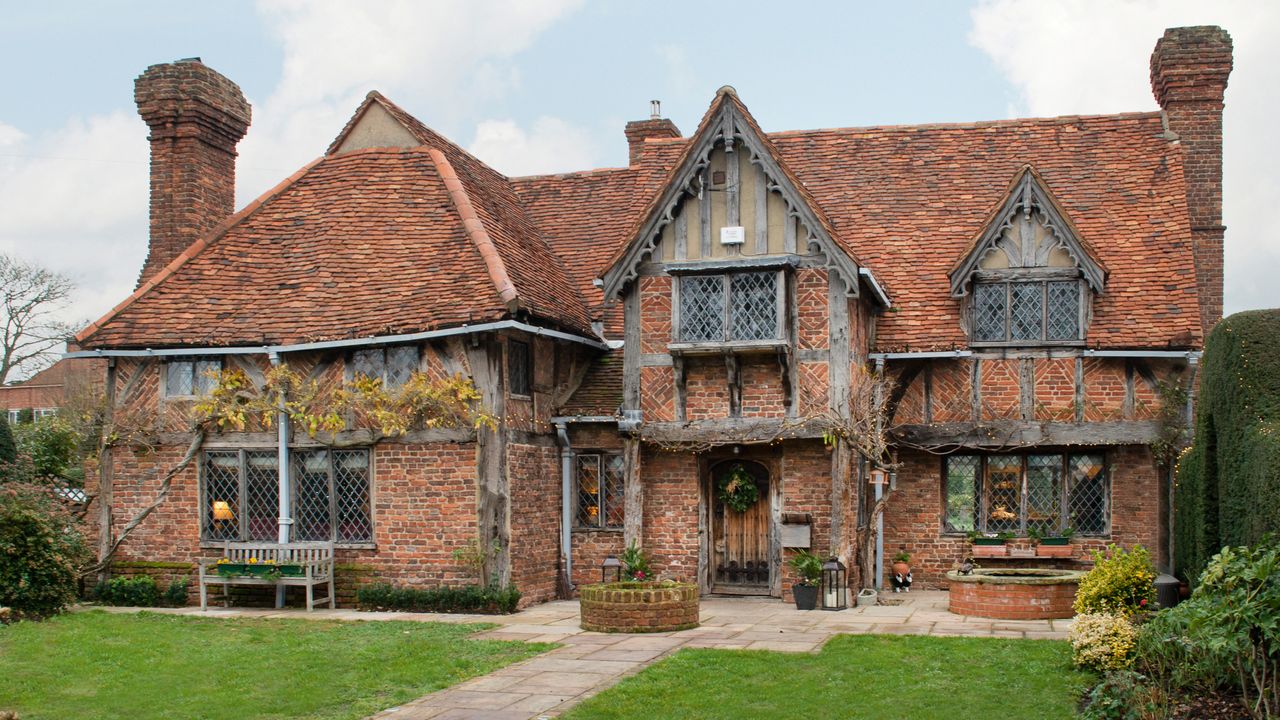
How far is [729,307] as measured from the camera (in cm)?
1788

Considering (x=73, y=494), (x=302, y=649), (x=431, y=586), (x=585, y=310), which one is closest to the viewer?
(x=302, y=649)

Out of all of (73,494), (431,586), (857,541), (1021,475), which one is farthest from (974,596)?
(73,494)

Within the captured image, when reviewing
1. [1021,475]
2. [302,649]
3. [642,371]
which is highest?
[642,371]

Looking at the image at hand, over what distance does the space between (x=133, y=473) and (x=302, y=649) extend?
6.37m

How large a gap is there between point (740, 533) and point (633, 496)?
5.83ft

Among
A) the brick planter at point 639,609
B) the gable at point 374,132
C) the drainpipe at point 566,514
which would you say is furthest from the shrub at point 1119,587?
the gable at point 374,132

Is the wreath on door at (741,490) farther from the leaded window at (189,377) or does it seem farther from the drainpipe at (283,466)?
the leaded window at (189,377)

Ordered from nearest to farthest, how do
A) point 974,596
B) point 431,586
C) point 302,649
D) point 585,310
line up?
point 302,649 < point 974,596 < point 431,586 < point 585,310

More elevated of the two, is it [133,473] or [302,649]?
[133,473]

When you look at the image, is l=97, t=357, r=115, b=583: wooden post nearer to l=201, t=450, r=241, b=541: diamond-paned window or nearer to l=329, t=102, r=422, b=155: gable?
l=201, t=450, r=241, b=541: diamond-paned window

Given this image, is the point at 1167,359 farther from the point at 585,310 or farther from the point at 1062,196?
the point at 585,310

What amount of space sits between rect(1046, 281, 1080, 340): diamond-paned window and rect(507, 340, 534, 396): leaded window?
25.5 feet

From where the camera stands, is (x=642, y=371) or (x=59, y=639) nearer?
(x=59, y=639)

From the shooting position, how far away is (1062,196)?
69.3ft
